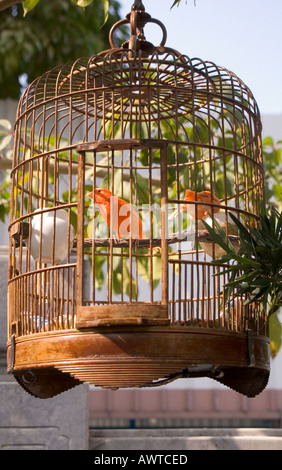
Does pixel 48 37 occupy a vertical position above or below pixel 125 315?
above

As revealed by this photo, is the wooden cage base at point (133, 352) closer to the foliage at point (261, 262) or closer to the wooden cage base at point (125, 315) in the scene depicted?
the wooden cage base at point (125, 315)

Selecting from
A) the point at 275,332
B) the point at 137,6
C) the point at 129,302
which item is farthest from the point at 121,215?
the point at 275,332

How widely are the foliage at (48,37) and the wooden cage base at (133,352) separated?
202 inches

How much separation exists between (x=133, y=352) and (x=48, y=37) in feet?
18.3

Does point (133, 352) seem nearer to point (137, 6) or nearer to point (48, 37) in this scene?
point (137, 6)

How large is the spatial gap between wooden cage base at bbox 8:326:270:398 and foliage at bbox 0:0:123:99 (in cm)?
512

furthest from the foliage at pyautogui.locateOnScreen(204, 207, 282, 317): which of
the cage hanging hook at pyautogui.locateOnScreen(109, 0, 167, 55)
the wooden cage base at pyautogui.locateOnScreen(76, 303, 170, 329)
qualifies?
the cage hanging hook at pyautogui.locateOnScreen(109, 0, 167, 55)

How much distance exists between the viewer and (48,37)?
6848mm

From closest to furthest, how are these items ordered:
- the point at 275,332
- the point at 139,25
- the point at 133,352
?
the point at 133,352, the point at 139,25, the point at 275,332

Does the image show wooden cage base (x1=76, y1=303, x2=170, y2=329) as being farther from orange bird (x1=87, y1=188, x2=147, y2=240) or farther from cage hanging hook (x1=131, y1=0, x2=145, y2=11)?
cage hanging hook (x1=131, y1=0, x2=145, y2=11)

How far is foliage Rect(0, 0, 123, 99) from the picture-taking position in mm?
6742

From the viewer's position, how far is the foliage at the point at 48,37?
6.74 meters
